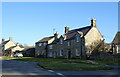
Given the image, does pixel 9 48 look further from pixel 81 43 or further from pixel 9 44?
pixel 81 43

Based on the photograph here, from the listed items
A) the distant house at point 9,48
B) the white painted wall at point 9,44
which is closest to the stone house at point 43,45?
the distant house at point 9,48

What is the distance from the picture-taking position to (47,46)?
199ft

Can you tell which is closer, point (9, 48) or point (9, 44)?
point (9, 48)

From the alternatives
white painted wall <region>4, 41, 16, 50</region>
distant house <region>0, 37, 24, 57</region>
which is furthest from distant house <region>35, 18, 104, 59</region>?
white painted wall <region>4, 41, 16, 50</region>

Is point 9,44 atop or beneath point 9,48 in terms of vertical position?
atop

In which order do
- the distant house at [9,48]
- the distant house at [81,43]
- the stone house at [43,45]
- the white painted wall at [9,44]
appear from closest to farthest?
the distant house at [81,43] → the stone house at [43,45] → the distant house at [9,48] → the white painted wall at [9,44]

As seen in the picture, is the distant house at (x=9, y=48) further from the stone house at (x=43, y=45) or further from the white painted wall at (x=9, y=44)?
the stone house at (x=43, y=45)

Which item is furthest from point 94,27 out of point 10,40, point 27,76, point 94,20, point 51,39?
point 10,40

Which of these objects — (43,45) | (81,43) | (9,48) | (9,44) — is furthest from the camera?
(9,44)

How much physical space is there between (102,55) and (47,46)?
24612 millimetres

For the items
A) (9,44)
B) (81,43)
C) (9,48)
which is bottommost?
(9,48)

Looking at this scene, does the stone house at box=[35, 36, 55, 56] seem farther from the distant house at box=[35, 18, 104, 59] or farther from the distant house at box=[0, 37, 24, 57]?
the distant house at box=[0, 37, 24, 57]

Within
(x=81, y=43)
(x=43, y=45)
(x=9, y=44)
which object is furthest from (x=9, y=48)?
(x=81, y=43)

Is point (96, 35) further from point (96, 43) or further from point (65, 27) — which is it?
point (65, 27)
